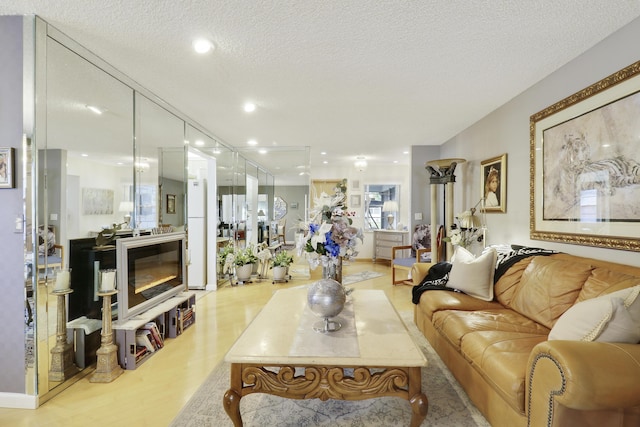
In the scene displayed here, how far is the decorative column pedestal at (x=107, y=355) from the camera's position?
2189 millimetres

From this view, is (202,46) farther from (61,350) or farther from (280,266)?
(280,266)

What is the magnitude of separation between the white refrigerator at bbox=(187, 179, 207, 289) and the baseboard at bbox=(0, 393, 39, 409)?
2.79m

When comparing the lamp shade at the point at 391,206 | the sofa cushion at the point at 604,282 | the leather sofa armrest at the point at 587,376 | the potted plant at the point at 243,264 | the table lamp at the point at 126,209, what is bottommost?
the potted plant at the point at 243,264

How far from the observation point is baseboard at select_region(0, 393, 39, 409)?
189 cm

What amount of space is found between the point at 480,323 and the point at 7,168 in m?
3.30

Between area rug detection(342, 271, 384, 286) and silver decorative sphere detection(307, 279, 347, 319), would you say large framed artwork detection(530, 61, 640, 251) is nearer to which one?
silver decorative sphere detection(307, 279, 347, 319)

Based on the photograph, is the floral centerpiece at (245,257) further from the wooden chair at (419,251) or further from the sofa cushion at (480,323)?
the sofa cushion at (480,323)

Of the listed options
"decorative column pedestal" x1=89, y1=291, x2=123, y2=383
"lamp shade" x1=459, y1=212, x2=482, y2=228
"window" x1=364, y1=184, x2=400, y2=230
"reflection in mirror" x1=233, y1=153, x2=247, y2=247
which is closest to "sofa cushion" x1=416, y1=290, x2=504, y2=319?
"lamp shade" x1=459, y1=212, x2=482, y2=228

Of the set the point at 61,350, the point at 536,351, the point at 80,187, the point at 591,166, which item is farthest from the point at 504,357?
the point at 80,187

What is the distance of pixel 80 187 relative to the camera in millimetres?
2268

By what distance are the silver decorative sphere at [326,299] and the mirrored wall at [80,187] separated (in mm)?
1810

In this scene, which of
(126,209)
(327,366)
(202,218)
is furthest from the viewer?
A: (202,218)

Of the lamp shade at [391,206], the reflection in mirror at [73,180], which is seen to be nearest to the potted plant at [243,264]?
the reflection in mirror at [73,180]

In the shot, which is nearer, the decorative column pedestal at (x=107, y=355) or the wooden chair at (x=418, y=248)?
the decorative column pedestal at (x=107, y=355)
